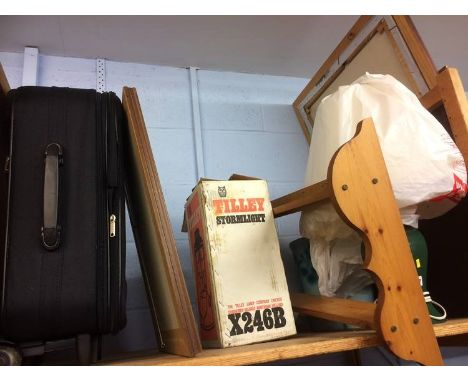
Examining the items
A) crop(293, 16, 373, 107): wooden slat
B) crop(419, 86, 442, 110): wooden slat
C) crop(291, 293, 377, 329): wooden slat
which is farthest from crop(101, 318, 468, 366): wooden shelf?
crop(293, 16, 373, 107): wooden slat

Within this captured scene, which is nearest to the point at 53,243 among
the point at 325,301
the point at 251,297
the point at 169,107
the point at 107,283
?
the point at 107,283

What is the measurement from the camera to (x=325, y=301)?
34.1 inches

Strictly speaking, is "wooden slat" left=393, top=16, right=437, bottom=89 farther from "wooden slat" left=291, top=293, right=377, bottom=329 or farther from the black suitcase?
the black suitcase

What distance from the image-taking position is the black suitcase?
25.4 inches

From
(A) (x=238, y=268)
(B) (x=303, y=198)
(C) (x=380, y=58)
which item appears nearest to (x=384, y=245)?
(B) (x=303, y=198)

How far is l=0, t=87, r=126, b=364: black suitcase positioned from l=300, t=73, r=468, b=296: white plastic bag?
471mm

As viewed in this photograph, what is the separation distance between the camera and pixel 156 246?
2.38 ft

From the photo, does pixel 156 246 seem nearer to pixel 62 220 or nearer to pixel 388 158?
pixel 62 220

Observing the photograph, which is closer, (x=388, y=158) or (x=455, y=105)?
(x=388, y=158)

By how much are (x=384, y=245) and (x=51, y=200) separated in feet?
2.04

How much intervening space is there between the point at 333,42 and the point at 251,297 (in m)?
1.08

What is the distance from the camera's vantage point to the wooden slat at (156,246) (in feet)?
2.11

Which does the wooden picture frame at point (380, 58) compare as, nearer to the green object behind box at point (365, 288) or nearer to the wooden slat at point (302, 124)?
the wooden slat at point (302, 124)
